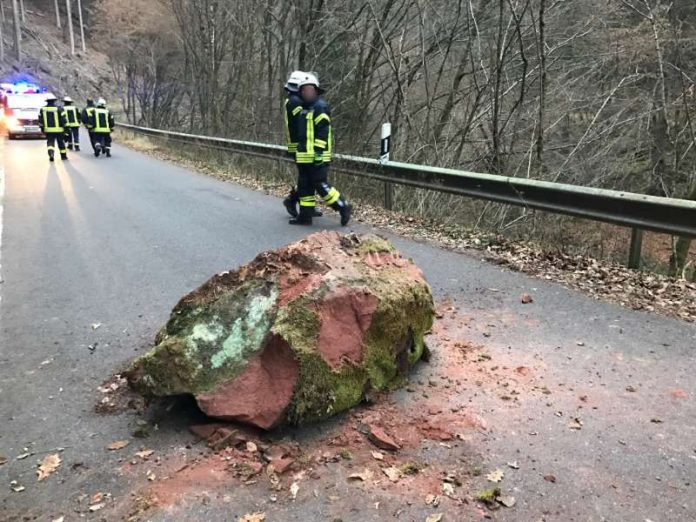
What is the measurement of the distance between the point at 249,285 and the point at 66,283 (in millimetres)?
3264

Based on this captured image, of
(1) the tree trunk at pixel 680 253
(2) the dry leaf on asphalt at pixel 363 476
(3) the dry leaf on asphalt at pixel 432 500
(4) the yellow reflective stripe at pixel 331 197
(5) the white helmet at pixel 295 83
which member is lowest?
(1) the tree trunk at pixel 680 253

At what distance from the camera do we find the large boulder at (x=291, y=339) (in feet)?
10.6

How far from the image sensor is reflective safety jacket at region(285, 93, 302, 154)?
26.1ft

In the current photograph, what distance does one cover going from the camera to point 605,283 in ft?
18.7

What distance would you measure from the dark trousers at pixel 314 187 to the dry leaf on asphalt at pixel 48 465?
5767 mm

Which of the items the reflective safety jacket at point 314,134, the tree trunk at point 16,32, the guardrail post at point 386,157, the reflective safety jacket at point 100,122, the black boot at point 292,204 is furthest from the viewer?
the tree trunk at point 16,32

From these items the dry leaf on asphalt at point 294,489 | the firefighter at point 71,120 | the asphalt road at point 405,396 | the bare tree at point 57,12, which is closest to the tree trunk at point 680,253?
the asphalt road at point 405,396

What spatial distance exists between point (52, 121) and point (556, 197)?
16.4 metres

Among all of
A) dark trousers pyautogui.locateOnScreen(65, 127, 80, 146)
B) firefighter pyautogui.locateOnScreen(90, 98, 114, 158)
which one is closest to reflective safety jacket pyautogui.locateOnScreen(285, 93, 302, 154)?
firefighter pyautogui.locateOnScreen(90, 98, 114, 158)

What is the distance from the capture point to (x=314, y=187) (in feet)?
27.9

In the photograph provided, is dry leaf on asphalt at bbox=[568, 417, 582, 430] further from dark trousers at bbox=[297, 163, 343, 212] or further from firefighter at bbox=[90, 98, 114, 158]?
firefighter at bbox=[90, 98, 114, 158]

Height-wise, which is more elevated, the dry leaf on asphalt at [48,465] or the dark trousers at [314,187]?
the dark trousers at [314,187]

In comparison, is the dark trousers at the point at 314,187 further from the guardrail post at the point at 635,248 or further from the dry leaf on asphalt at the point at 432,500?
the dry leaf on asphalt at the point at 432,500

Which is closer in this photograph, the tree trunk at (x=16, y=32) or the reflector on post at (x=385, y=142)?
the reflector on post at (x=385, y=142)
